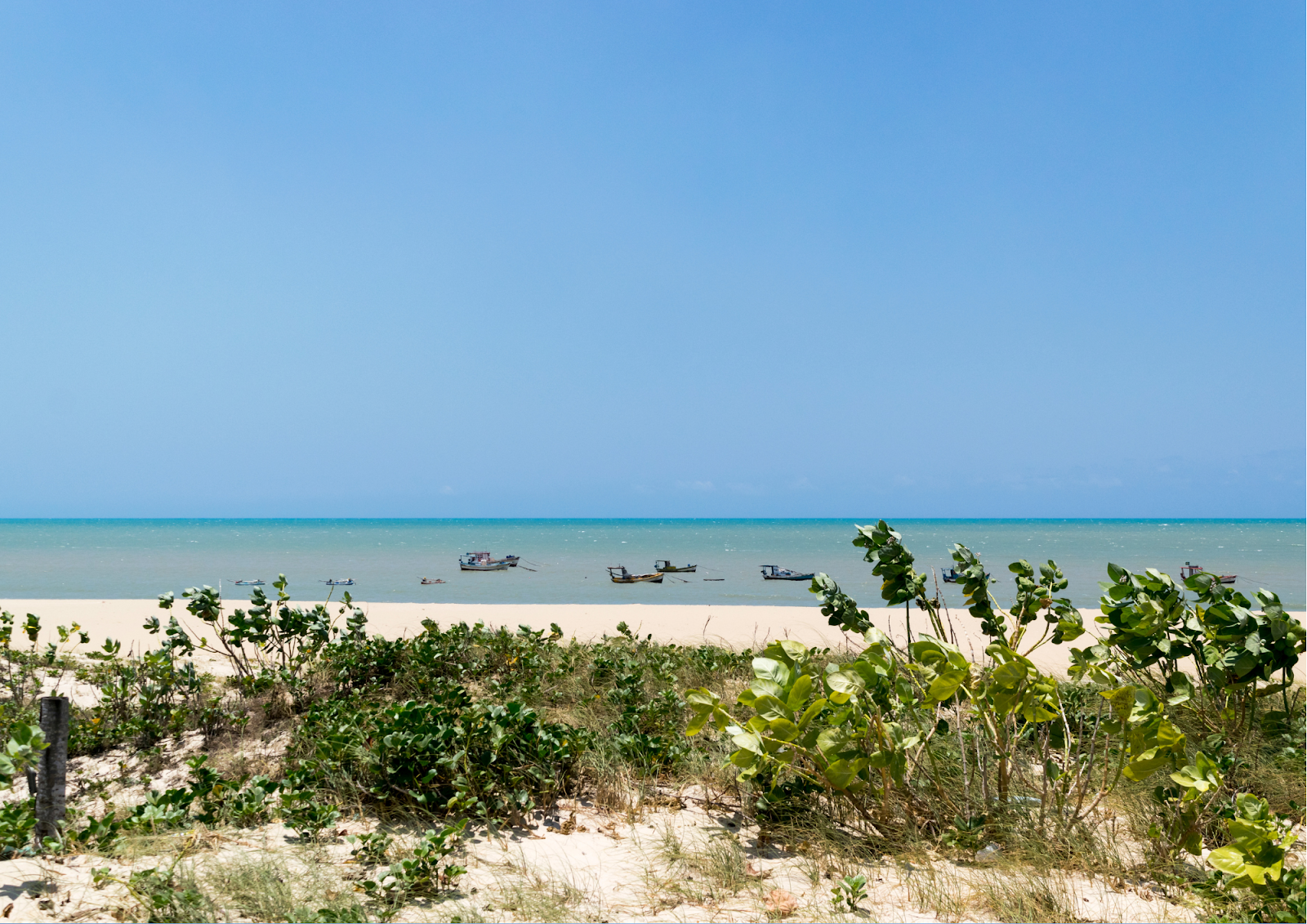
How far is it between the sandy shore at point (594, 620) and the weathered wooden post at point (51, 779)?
282 inches

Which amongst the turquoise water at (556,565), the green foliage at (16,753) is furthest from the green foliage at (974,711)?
the turquoise water at (556,565)

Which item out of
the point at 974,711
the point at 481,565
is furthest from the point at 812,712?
the point at 481,565

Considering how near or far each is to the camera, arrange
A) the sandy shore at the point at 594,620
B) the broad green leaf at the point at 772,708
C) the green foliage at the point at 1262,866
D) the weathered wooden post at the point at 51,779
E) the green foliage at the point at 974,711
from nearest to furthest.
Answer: the green foliage at the point at 1262,866 → the green foliage at the point at 974,711 → the broad green leaf at the point at 772,708 → the weathered wooden post at the point at 51,779 → the sandy shore at the point at 594,620

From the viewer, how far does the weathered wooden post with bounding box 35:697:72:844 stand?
3496mm

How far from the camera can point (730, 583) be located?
3488 cm

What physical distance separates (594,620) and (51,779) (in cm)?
1345

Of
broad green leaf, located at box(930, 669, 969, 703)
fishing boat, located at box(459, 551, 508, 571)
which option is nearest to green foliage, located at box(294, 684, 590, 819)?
broad green leaf, located at box(930, 669, 969, 703)

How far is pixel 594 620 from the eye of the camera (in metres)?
16.7

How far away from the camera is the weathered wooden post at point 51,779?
350cm

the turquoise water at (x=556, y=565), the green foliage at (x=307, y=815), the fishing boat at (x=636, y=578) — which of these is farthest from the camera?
the fishing boat at (x=636, y=578)

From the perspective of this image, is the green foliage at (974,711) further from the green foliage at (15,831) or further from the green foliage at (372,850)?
Result: the green foliage at (15,831)

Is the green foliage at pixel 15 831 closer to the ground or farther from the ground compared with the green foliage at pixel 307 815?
farther from the ground

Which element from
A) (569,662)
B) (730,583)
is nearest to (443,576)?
(730,583)

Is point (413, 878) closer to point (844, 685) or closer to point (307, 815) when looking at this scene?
point (307, 815)
